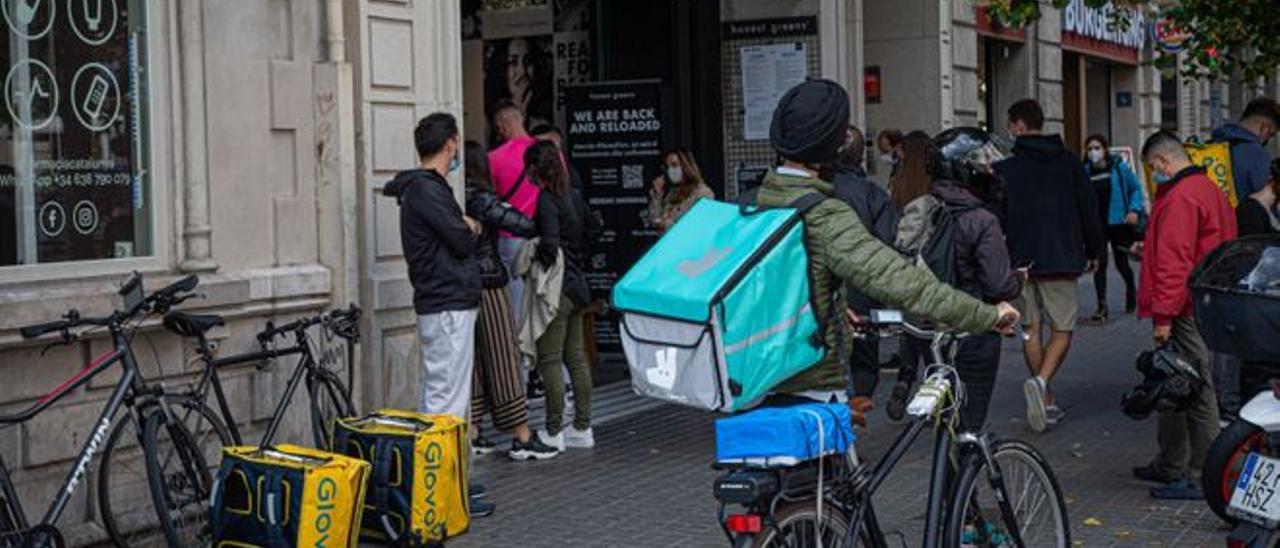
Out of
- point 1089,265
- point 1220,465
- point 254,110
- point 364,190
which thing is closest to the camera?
point 1220,465

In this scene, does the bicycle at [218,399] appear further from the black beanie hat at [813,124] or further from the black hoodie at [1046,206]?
the black hoodie at [1046,206]

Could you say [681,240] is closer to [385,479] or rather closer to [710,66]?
[385,479]

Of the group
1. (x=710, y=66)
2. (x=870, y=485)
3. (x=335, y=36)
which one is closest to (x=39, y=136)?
(x=335, y=36)

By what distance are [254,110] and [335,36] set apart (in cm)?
70

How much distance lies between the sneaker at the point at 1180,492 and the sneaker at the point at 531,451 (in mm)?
3230

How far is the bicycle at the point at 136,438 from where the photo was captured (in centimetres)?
639

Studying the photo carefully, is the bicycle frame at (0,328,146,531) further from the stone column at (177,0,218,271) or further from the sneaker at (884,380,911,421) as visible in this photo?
the sneaker at (884,380,911,421)

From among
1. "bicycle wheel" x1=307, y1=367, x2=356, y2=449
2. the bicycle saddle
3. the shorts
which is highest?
the bicycle saddle

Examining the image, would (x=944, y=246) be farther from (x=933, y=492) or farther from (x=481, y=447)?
(x=933, y=492)

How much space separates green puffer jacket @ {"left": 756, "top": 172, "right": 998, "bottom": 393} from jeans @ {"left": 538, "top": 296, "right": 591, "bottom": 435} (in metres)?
4.65

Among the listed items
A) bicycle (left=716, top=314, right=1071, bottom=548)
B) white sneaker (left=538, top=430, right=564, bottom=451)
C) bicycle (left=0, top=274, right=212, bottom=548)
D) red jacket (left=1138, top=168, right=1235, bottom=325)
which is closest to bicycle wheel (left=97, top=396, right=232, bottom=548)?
bicycle (left=0, top=274, right=212, bottom=548)

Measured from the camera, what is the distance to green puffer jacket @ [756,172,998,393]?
206 inches

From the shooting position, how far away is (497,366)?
938 centimetres

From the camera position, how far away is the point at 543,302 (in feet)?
32.2
